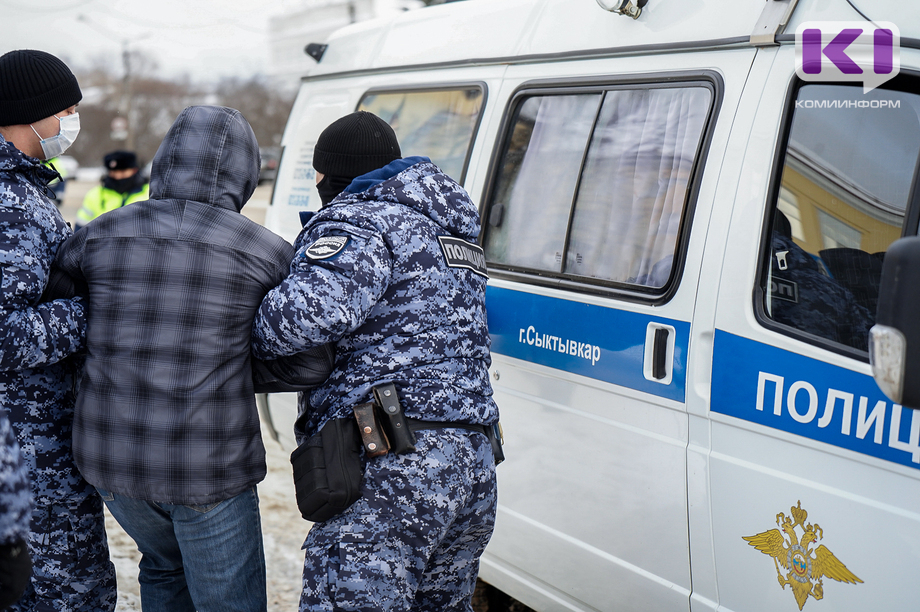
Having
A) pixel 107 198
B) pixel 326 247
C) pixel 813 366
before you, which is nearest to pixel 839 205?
pixel 813 366

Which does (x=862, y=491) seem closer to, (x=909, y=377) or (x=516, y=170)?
(x=909, y=377)

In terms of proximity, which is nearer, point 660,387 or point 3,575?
point 3,575

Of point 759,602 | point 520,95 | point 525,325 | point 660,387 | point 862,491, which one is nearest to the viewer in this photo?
point 862,491

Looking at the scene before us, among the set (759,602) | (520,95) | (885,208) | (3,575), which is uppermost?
(520,95)

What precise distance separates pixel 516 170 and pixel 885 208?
4.48 ft

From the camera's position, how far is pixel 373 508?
76.8 inches

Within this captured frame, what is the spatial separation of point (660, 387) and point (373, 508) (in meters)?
0.92

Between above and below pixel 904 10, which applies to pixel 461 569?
below

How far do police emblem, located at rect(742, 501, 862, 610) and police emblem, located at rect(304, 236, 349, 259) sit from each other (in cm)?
132

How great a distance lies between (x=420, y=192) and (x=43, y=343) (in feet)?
3.34

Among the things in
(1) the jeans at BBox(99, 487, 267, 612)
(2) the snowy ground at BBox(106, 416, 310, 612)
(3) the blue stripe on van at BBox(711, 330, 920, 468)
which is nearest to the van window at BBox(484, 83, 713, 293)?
(3) the blue stripe on van at BBox(711, 330, 920, 468)

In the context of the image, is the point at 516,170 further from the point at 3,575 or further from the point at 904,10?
the point at 3,575

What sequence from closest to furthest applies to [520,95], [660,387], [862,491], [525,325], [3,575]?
A: [3,575] → [862,491] → [660,387] → [525,325] → [520,95]

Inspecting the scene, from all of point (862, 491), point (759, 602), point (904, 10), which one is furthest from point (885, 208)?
point (759, 602)
